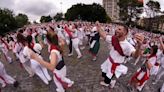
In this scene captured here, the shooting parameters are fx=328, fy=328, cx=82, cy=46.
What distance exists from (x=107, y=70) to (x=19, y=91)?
303cm

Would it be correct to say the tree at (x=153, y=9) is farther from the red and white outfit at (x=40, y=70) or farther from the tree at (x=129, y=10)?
the red and white outfit at (x=40, y=70)

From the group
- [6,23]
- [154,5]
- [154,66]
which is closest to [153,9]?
[154,5]

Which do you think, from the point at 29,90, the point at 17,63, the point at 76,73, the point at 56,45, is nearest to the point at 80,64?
the point at 76,73

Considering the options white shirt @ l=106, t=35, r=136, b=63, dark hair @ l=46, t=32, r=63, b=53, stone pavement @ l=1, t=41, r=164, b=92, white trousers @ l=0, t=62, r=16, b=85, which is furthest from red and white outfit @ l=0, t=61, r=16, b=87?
white shirt @ l=106, t=35, r=136, b=63

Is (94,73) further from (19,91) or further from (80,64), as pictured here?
(19,91)

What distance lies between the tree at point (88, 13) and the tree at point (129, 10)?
848cm

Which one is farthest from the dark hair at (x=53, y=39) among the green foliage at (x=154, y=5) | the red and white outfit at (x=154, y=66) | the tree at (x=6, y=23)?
the green foliage at (x=154, y=5)

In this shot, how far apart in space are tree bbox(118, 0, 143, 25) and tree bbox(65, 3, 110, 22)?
27.8ft

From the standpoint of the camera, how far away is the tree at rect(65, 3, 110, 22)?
10019 centimetres

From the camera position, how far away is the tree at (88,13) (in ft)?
329

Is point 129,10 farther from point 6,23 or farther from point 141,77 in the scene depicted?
point 141,77

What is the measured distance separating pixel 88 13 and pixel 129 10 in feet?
44.8

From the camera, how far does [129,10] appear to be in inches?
3728

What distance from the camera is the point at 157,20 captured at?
299ft
